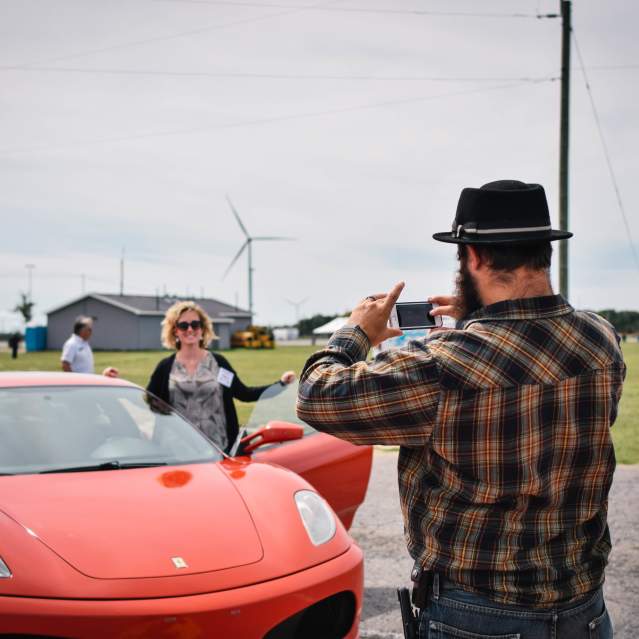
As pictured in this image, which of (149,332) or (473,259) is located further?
(149,332)

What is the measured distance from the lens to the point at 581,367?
172 centimetres

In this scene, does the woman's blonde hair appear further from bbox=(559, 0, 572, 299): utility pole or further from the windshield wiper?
bbox=(559, 0, 572, 299): utility pole

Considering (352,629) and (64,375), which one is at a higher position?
(64,375)

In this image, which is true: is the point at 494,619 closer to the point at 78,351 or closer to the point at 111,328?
the point at 78,351

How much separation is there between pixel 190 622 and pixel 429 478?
1.58 meters

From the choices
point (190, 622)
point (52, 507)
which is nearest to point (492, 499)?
point (190, 622)

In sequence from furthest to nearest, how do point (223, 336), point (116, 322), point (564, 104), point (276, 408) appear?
point (223, 336), point (116, 322), point (564, 104), point (276, 408)

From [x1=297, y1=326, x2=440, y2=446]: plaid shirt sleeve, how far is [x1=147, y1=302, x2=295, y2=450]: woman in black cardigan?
390 cm

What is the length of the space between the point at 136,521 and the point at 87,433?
1.14m

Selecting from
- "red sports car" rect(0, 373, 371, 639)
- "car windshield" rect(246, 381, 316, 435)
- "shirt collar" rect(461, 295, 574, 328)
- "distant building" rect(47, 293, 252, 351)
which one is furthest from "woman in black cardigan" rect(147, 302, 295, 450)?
"distant building" rect(47, 293, 252, 351)

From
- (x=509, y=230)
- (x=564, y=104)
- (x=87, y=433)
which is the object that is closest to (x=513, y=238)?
(x=509, y=230)

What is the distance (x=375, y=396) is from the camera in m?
1.70

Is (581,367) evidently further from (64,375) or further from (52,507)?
(64,375)

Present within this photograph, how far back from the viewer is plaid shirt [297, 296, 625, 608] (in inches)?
65.7
